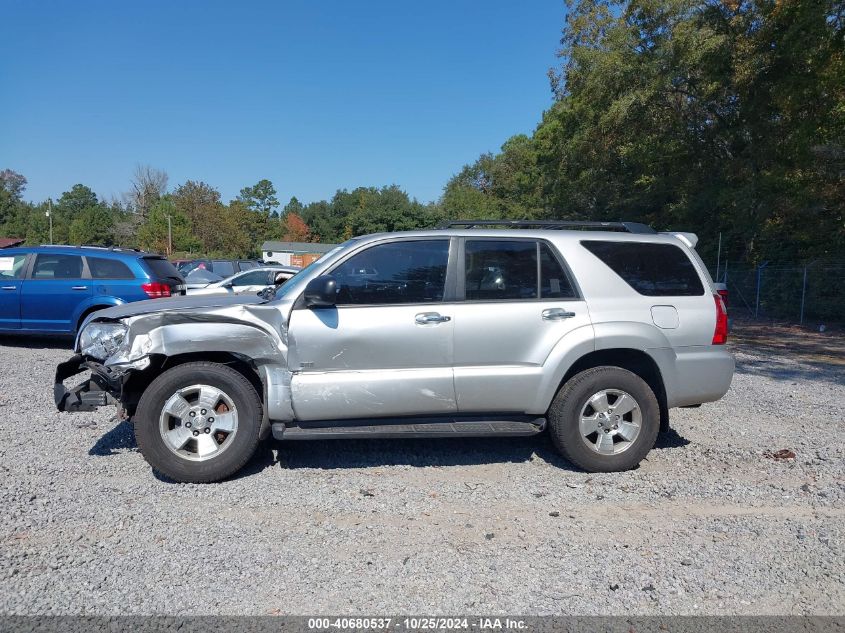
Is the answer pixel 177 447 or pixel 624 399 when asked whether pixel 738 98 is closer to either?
pixel 624 399

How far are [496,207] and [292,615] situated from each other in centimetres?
6959

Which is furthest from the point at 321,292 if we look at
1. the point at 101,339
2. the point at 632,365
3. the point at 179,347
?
the point at 632,365

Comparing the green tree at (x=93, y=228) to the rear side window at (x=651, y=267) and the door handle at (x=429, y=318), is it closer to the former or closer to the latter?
the door handle at (x=429, y=318)

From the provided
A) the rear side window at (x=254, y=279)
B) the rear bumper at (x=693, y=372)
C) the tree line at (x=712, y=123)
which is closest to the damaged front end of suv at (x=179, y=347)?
the rear bumper at (x=693, y=372)

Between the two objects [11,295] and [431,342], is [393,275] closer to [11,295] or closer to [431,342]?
[431,342]

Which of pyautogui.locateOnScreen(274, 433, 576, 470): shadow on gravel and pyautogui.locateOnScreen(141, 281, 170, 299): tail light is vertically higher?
pyautogui.locateOnScreen(141, 281, 170, 299): tail light

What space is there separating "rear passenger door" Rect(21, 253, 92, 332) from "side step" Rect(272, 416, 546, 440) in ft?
23.6

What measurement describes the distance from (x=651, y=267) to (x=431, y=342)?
6.57 ft

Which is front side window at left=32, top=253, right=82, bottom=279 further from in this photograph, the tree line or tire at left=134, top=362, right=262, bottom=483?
the tree line

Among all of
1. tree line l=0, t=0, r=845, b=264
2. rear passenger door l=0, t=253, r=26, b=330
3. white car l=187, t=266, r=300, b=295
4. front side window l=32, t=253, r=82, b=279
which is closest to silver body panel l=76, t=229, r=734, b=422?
front side window l=32, t=253, r=82, b=279

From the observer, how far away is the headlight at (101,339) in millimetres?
4980

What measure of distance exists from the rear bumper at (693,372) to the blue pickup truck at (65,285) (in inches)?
320

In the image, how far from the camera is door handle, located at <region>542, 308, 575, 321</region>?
494 centimetres

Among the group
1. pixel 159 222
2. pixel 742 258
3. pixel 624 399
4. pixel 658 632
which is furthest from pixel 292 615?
pixel 159 222
